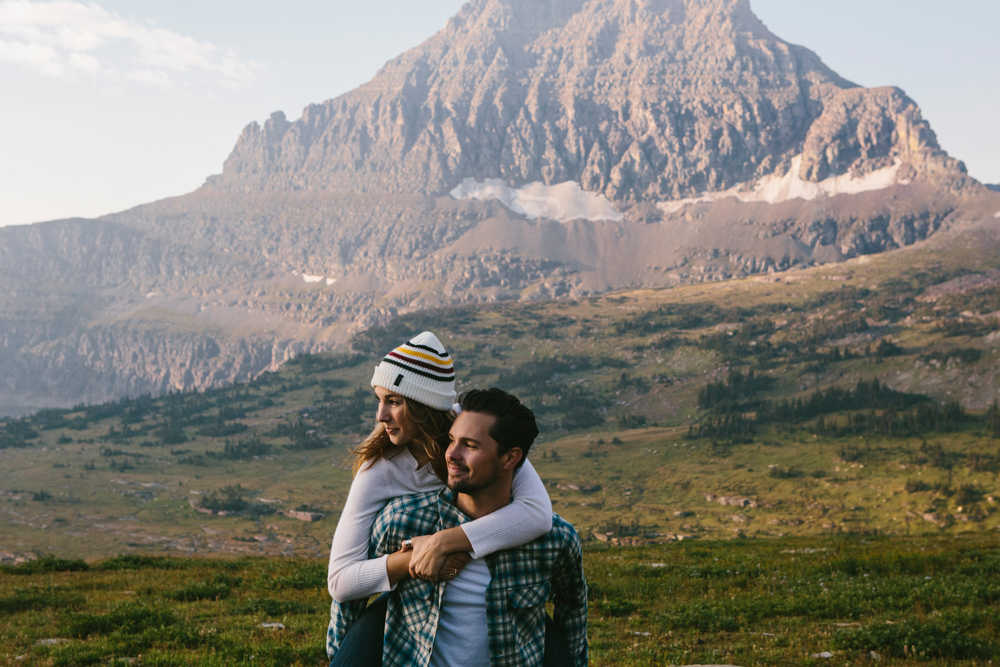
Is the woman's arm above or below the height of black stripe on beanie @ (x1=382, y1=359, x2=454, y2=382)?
below

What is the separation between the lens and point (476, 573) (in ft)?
23.9

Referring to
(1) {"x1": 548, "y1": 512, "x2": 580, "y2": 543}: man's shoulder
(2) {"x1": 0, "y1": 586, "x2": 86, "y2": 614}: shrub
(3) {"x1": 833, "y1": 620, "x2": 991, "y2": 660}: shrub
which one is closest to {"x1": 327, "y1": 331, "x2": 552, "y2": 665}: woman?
(1) {"x1": 548, "y1": 512, "x2": 580, "y2": 543}: man's shoulder

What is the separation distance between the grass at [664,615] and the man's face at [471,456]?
780cm

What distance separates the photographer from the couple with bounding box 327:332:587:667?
7.21m

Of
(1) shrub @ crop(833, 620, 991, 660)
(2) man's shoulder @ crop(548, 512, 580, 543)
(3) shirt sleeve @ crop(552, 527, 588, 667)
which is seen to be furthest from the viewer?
(1) shrub @ crop(833, 620, 991, 660)

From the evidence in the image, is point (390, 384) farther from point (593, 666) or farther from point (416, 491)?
point (593, 666)

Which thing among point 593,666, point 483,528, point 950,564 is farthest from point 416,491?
point 950,564

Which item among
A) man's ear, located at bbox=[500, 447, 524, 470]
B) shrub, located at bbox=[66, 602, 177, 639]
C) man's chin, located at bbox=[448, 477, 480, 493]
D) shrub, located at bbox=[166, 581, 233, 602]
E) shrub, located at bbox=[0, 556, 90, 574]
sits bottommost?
shrub, located at bbox=[0, 556, 90, 574]

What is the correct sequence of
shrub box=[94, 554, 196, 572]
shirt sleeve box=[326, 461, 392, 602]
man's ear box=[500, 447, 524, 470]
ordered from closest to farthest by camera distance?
shirt sleeve box=[326, 461, 392, 602] < man's ear box=[500, 447, 524, 470] < shrub box=[94, 554, 196, 572]

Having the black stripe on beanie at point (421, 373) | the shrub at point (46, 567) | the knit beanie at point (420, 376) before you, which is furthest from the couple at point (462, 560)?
the shrub at point (46, 567)

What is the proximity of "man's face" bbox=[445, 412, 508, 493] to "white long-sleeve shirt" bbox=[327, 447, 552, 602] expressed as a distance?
0.38 m

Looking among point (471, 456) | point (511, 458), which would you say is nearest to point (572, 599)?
point (511, 458)

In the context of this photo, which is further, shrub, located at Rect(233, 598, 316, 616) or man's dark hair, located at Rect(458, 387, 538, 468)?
shrub, located at Rect(233, 598, 316, 616)

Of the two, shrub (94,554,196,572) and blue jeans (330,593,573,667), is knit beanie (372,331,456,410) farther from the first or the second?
shrub (94,554,196,572)
